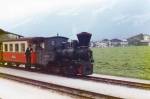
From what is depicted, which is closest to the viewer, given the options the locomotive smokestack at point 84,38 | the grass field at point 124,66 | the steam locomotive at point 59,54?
the locomotive smokestack at point 84,38

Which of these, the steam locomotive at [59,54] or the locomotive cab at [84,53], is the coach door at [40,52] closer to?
the steam locomotive at [59,54]

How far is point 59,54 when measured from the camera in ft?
81.0

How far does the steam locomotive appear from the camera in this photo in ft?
75.8

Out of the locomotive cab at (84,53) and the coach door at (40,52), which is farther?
the coach door at (40,52)

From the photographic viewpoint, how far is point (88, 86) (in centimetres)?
1869

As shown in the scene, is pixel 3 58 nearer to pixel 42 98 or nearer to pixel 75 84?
pixel 75 84

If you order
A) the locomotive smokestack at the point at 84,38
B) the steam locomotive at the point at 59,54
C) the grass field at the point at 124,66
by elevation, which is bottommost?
the grass field at the point at 124,66

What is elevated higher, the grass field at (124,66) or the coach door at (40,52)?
Answer: the coach door at (40,52)

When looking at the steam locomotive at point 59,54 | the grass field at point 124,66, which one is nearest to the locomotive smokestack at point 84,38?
the steam locomotive at point 59,54

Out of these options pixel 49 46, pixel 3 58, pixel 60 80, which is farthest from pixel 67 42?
pixel 3 58

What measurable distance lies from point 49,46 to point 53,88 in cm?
827

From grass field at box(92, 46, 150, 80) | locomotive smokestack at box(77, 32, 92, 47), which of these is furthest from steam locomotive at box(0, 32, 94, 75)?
grass field at box(92, 46, 150, 80)

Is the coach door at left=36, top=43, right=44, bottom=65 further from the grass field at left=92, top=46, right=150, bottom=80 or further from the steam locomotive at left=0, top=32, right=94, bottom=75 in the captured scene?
the grass field at left=92, top=46, right=150, bottom=80

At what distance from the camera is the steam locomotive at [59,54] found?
910 inches
